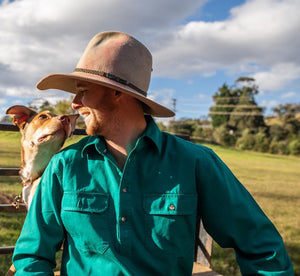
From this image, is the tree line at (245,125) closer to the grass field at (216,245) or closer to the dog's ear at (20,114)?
the grass field at (216,245)

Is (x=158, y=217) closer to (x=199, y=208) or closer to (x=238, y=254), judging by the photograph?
(x=199, y=208)

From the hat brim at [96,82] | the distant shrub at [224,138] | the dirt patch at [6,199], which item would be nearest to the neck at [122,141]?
the hat brim at [96,82]

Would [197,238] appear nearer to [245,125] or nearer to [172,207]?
[172,207]

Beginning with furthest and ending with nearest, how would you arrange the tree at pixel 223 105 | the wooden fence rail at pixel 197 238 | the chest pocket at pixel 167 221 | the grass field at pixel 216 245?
the tree at pixel 223 105 → the grass field at pixel 216 245 → the wooden fence rail at pixel 197 238 → the chest pocket at pixel 167 221

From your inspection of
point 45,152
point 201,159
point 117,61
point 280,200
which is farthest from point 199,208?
point 280,200

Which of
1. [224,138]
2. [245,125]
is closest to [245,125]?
[245,125]

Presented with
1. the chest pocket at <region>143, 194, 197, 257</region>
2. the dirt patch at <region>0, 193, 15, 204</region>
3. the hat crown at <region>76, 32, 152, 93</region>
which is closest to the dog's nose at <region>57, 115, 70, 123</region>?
the hat crown at <region>76, 32, 152, 93</region>

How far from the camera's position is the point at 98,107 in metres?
1.58

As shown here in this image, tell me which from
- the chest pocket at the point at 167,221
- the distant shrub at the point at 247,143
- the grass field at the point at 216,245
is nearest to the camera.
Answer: the chest pocket at the point at 167,221

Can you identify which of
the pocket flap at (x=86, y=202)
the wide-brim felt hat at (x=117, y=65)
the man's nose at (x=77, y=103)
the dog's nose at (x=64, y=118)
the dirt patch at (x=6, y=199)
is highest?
the wide-brim felt hat at (x=117, y=65)

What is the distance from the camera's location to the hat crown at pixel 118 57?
1587 mm

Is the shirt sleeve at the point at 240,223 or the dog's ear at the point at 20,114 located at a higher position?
the dog's ear at the point at 20,114

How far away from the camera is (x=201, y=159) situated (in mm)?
1579

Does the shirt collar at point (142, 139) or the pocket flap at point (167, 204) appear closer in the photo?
the pocket flap at point (167, 204)
